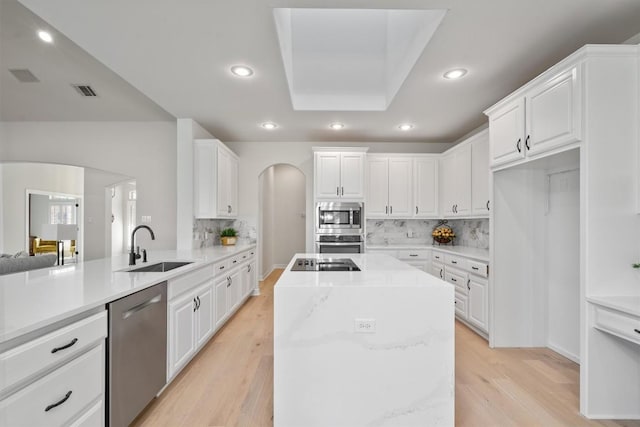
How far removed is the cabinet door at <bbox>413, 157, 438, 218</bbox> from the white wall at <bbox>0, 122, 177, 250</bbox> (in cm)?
374

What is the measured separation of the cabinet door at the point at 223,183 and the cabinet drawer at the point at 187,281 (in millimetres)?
1381

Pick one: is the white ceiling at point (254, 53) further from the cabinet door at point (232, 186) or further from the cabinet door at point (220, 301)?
the cabinet door at point (220, 301)

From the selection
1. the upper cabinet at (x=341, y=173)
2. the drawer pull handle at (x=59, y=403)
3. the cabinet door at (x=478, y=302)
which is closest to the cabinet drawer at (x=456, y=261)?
the cabinet door at (x=478, y=302)

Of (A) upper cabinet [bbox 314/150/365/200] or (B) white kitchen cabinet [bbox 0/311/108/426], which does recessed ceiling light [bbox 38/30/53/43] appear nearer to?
(B) white kitchen cabinet [bbox 0/311/108/426]

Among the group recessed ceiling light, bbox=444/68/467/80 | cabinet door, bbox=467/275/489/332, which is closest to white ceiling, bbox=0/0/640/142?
recessed ceiling light, bbox=444/68/467/80

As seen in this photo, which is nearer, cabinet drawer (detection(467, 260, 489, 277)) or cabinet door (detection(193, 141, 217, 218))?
cabinet drawer (detection(467, 260, 489, 277))

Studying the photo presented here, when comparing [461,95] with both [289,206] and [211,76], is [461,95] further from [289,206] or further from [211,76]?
[289,206]

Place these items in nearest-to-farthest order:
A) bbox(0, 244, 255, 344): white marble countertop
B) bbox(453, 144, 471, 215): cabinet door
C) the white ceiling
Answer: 1. bbox(0, 244, 255, 344): white marble countertop
2. the white ceiling
3. bbox(453, 144, 471, 215): cabinet door

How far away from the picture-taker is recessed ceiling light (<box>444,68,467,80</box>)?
250cm

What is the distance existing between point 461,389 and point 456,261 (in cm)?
171

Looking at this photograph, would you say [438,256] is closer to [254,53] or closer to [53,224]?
[254,53]

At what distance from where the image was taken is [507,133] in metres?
2.64

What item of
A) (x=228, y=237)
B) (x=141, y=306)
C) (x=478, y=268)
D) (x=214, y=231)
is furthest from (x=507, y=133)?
(x=214, y=231)

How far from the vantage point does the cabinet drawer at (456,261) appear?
11.1 ft
